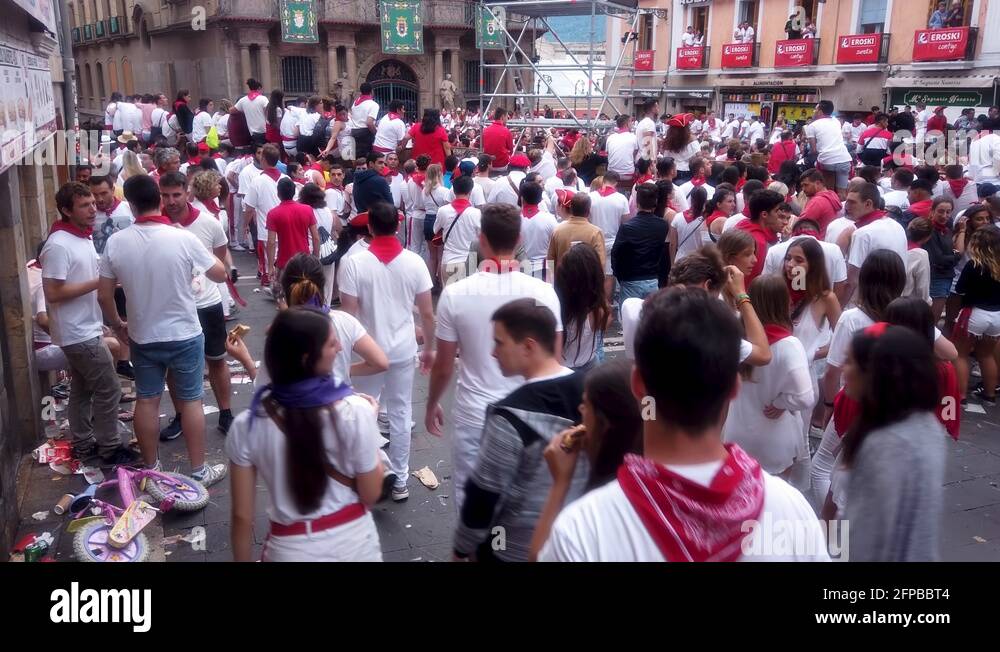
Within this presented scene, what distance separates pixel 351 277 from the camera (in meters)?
4.45

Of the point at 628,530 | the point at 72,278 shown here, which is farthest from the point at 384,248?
the point at 628,530

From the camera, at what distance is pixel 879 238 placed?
5734 millimetres

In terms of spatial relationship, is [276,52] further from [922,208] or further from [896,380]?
[896,380]

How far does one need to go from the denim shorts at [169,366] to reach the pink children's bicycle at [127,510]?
1.65 ft

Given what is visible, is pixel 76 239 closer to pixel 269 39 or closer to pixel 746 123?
pixel 746 123

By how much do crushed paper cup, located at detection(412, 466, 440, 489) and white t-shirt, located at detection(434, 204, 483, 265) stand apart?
286cm

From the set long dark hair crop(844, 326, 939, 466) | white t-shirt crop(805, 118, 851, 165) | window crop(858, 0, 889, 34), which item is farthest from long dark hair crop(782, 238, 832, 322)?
window crop(858, 0, 889, 34)

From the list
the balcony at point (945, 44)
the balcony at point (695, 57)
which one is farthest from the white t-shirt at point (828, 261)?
the balcony at point (695, 57)

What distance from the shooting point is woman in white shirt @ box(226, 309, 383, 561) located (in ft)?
7.96

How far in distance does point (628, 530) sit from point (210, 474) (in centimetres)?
393

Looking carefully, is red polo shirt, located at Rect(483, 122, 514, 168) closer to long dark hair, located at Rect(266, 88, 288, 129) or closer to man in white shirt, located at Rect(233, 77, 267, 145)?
long dark hair, located at Rect(266, 88, 288, 129)

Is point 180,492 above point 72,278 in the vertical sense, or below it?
below
